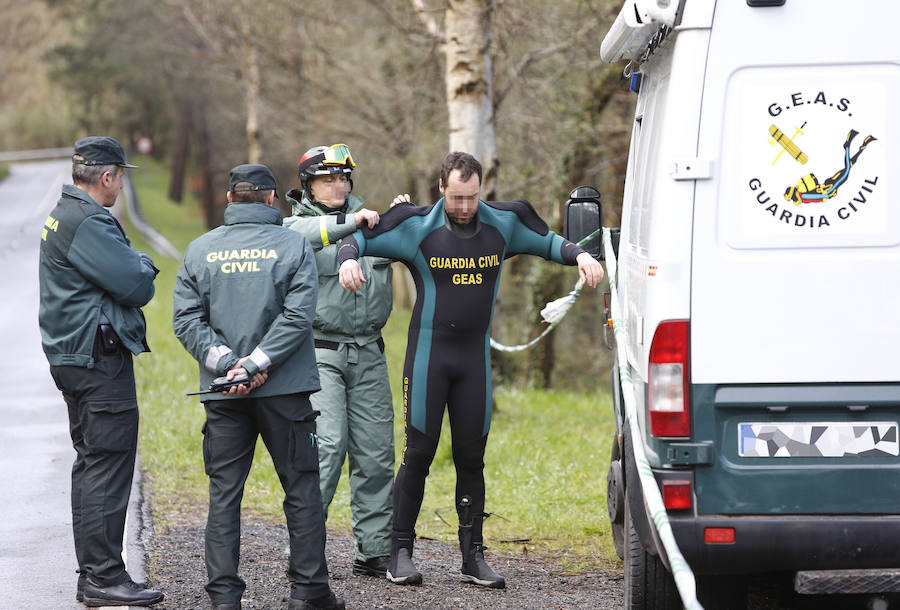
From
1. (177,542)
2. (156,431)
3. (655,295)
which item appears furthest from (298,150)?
(655,295)

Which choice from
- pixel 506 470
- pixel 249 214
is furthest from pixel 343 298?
pixel 506 470

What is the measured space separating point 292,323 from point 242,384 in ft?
1.14

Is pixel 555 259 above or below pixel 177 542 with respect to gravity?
above

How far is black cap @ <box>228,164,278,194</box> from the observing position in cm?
514

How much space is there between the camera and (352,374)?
6.00m

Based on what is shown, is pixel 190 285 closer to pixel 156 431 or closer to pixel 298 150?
pixel 156 431

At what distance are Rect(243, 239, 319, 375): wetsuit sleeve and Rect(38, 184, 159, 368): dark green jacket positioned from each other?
70 centimetres

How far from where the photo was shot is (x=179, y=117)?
5281 centimetres

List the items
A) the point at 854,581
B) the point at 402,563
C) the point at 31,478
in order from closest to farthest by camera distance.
Result: the point at 854,581 → the point at 402,563 → the point at 31,478

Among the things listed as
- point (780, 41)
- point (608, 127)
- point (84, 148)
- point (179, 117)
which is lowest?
point (84, 148)

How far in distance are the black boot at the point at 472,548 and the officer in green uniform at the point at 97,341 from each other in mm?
1564

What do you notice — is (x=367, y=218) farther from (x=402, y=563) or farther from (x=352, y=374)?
(x=402, y=563)

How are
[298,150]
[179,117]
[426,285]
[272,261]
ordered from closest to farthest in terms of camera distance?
[272,261], [426,285], [298,150], [179,117]

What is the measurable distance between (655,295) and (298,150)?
2586 centimetres
